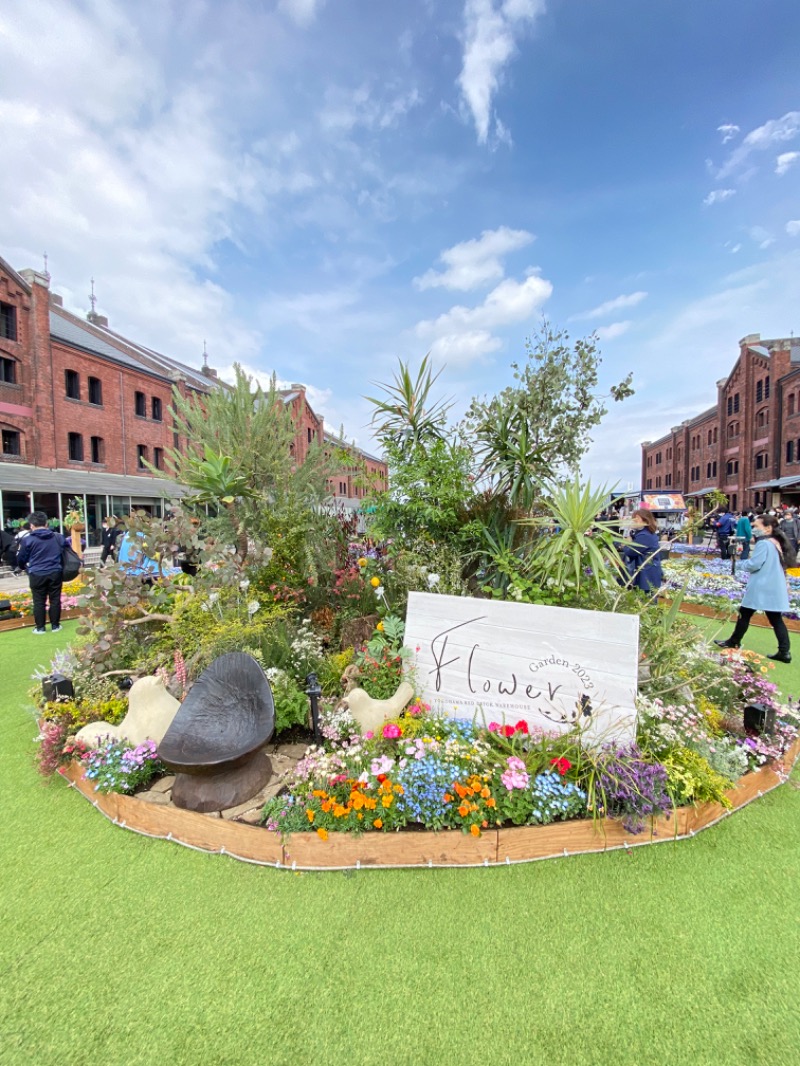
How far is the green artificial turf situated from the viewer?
135 cm

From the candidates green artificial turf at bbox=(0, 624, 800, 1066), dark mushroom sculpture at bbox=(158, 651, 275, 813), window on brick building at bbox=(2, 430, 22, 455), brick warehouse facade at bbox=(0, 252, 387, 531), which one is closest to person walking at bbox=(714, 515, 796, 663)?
green artificial turf at bbox=(0, 624, 800, 1066)

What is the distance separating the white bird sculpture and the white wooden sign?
204mm

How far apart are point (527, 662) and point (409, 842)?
114 cm

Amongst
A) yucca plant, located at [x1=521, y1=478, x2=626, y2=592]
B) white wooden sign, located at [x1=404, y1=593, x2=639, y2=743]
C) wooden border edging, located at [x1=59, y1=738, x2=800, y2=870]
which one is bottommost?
wooden border edging, located at [x1=59, y1=738, x2=800, y2=870]

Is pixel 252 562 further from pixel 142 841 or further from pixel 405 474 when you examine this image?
pixel 142 841

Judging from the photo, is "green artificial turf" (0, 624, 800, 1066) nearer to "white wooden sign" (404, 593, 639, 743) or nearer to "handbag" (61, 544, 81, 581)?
"white wooden sign" (404, 593, 639, 743)

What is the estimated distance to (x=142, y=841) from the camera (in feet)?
7.22

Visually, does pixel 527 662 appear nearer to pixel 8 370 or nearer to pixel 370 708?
pixel 370 708

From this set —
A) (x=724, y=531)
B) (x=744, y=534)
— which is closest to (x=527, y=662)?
(x=744, y=534)

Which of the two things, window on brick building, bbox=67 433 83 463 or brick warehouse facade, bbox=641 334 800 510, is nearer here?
window on brick building, bbox=67 433 83 463

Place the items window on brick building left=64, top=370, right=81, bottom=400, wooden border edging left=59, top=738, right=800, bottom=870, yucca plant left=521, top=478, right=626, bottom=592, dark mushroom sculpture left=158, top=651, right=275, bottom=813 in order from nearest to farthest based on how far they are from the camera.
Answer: wooden border edging left=59, top=738, right=800, bottom=870
dark mushroom sculpture left=158, top=651, right=275, bottom=813
yucca plant left=521, top=478, right=626, bottom=592
window on brick building left=64, top=370, right=81, bottom=400

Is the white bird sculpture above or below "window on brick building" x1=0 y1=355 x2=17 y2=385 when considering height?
below

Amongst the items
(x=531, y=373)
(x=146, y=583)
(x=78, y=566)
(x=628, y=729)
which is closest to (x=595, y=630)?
(x=628, y=729)

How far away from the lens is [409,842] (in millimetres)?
2023
